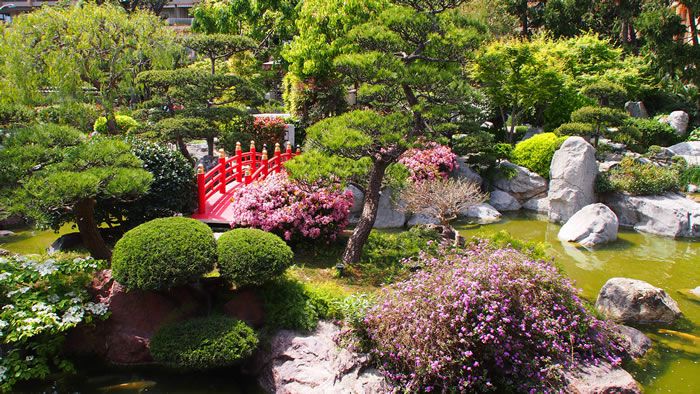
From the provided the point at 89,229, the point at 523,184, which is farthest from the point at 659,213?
the point at 89,229

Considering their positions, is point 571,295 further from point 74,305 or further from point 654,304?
point 74,305

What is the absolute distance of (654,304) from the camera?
7.46m

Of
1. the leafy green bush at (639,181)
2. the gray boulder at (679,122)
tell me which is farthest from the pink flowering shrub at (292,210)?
the gray boulder at (679,122)

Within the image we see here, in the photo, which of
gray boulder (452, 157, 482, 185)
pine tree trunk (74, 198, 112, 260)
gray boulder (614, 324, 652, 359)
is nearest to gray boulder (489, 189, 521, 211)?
gray boulder (452, 157, 482, 185)

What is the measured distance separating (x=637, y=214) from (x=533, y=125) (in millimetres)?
7309

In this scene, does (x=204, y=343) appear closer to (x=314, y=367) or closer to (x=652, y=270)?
(x=314, y=367)

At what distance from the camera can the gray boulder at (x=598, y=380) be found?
561cm

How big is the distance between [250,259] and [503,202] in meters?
9.90

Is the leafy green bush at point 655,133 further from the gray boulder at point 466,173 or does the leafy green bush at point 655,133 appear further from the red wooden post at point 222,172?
the red wooden post at point 222,172

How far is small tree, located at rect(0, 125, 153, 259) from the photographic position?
5.96 metres

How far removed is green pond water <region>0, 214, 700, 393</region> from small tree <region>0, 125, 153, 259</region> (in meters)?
1.55

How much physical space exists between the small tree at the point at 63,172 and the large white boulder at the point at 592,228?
28.6ft

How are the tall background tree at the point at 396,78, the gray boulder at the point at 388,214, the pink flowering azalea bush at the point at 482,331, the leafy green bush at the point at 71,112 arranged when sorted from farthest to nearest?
1. the gray boulder at the point at 388,214
2. the leafy green bush at the point at 71,112
3. the tall background tree at the point at 396,78
4. the pink flowering azalea bush at the point at 482,331

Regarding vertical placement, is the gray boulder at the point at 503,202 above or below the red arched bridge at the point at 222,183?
below
